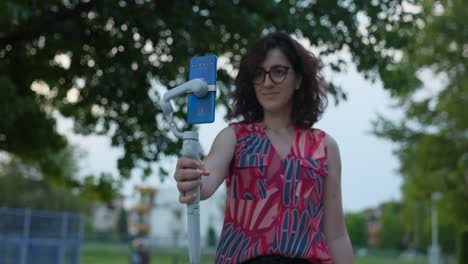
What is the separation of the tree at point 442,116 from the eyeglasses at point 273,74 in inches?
817

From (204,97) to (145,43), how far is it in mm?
7539

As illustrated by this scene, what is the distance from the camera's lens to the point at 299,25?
8.94 metres

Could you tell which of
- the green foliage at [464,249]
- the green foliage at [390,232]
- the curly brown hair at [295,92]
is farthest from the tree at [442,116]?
the green foliage at [390,232]

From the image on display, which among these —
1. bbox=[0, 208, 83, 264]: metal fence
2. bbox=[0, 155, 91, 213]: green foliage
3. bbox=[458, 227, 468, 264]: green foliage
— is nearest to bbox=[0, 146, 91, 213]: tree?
bbox=[0, 155, 91, 213]: green foliage

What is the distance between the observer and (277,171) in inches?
95.8

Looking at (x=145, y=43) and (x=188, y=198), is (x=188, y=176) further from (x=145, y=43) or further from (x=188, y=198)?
(x=145, y=43)

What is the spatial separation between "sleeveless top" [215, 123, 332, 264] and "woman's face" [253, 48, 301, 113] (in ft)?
0.57

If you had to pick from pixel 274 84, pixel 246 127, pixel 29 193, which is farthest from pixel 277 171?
pixel 29 193

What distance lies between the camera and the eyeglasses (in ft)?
8.69

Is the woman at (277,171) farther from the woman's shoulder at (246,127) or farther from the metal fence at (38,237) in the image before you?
the metal fence at (38,237)

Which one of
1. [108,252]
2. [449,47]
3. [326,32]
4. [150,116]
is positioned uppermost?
[449,47]

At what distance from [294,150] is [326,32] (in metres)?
6.75

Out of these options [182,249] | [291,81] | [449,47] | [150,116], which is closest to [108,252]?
[182,249]

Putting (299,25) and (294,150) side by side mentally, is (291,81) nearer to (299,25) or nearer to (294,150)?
(294,150)
